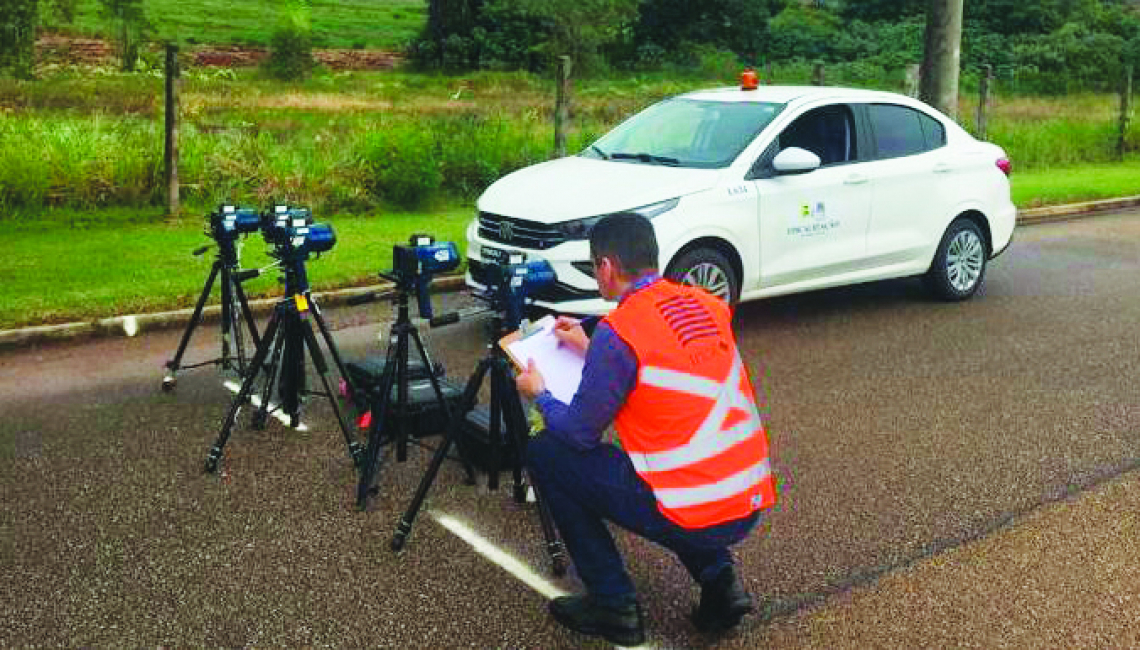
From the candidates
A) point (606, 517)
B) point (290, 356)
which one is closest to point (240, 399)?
point (290, 356)

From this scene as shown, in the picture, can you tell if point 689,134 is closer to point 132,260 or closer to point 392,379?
point 392,379

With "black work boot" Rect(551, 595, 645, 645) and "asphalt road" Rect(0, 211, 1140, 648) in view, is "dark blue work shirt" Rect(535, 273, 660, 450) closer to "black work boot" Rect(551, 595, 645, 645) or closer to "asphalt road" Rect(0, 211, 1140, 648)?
"black work boot" Rect(551, 595, 645, 645)

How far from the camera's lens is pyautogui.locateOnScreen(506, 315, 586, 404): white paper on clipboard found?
4.28 m

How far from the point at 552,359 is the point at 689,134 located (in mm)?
5294

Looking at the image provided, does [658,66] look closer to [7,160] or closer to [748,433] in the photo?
[7,160]

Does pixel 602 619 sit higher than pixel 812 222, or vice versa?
pixel 812 222

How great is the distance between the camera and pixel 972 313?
389 inches

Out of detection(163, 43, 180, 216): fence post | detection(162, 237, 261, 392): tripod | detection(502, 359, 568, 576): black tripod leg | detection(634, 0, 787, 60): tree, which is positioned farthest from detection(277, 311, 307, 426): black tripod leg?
detection(634, 0, 787, 60): tree

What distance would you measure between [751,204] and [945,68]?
969 cm

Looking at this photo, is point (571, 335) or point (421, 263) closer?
point (571, 335)

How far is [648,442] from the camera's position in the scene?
3.89 meters

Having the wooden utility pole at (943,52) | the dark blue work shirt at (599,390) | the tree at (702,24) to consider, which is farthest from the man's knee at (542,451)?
the tree at (702,24)

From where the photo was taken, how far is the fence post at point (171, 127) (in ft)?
41.8

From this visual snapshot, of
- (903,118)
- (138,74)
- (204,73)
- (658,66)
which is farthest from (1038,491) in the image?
(658,66)
